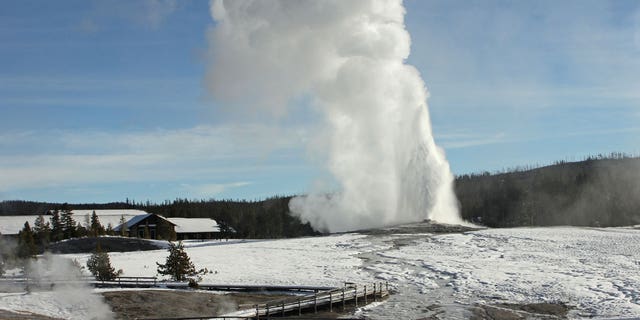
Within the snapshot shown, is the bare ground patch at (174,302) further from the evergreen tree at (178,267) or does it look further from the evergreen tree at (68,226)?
the evergreen tree at (68,226)

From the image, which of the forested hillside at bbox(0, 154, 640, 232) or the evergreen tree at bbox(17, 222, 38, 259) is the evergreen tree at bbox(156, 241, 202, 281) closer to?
the evergreen tree at bbox(17, 222, 38, 259)

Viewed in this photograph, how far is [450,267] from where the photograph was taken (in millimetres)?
53875

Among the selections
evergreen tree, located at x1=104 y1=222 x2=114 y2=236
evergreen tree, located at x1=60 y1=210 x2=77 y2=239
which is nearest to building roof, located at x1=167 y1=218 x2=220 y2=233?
evergreen tree, located at x1=104 y1=222 x2=114 y2=236

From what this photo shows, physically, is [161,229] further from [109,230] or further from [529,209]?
[529,209]

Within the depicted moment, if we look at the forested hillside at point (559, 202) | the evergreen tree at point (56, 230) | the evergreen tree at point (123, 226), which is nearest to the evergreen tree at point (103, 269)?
the evergreen tree at point (56, 230)

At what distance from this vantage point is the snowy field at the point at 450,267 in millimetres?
39344

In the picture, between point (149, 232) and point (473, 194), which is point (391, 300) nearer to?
point (149, 232)

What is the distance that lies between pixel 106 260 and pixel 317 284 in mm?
15136

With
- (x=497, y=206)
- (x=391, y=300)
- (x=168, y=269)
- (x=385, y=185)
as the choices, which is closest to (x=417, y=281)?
(x=391, y=300)

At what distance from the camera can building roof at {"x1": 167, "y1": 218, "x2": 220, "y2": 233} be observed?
110 m

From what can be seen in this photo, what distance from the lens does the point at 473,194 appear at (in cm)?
19125

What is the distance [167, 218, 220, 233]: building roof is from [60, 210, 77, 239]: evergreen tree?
57.2ft

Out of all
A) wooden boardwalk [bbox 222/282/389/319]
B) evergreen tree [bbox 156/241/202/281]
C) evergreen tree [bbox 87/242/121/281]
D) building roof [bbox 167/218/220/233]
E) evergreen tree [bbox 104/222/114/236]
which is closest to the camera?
wooden boardwalk [bbox 222/282/389/319]

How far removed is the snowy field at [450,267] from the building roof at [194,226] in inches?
1286
